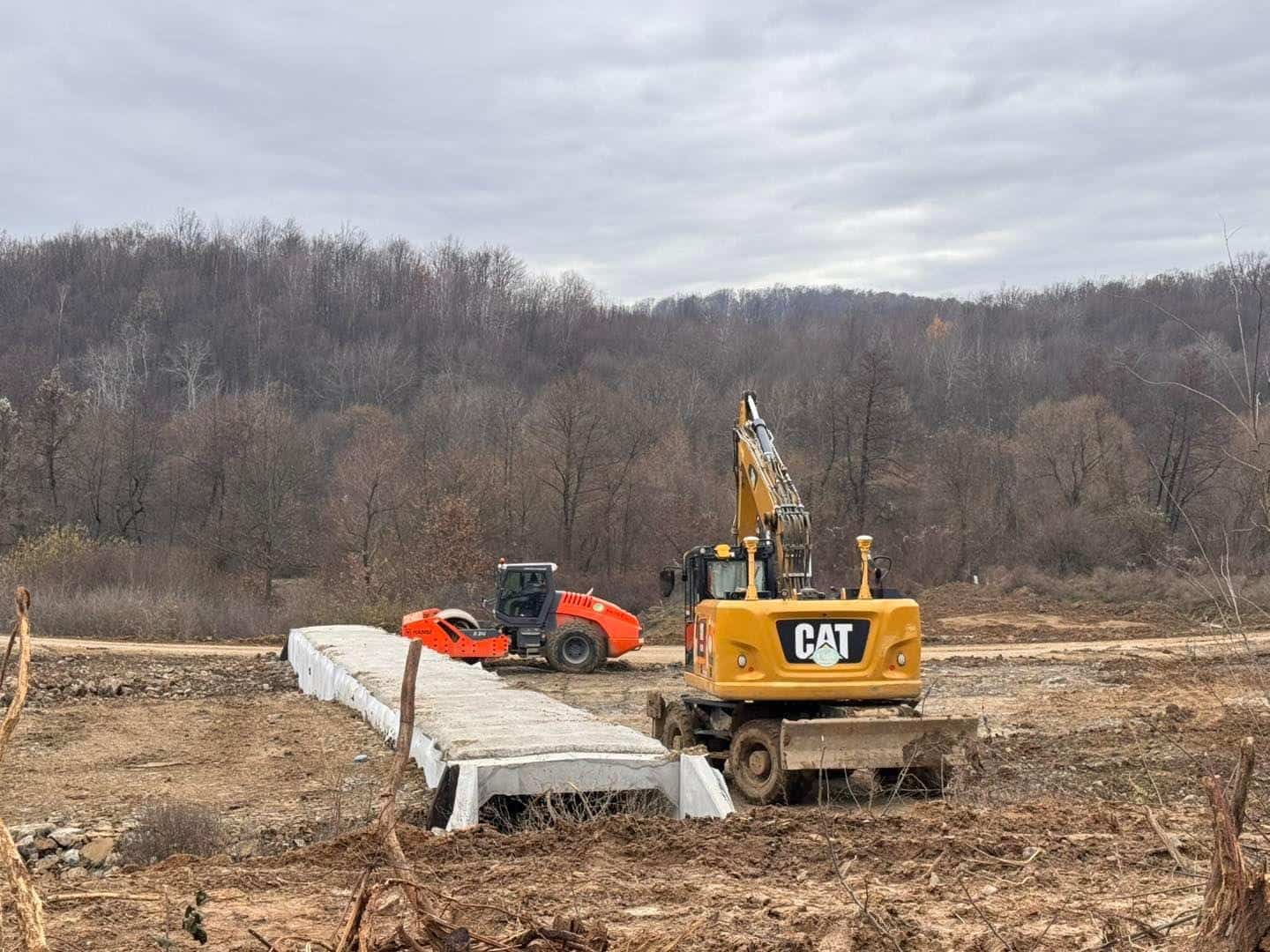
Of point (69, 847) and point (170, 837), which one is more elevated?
point (170, 837)

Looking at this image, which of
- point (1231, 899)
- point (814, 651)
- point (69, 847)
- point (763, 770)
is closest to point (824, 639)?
point (814, 651)

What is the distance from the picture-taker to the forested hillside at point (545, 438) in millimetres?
47875

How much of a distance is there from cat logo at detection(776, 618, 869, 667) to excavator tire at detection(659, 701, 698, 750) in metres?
1.65

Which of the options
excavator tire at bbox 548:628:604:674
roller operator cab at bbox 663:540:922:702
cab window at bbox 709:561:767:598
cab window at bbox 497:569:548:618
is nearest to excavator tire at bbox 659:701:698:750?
roller operator cab at bbox 663:540:922:702

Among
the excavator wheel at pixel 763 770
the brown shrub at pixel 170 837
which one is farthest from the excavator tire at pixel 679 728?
the brown shrub at pixel 170 837

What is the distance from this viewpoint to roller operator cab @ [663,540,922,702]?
12.4m

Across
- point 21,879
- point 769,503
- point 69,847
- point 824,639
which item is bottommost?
point 69,847

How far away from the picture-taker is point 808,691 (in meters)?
12.4

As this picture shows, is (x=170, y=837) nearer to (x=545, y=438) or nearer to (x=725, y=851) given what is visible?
(x=725, y=851)

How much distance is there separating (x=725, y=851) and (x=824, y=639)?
4353 mm

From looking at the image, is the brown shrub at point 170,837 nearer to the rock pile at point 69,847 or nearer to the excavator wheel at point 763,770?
the rock pile at point 69,847

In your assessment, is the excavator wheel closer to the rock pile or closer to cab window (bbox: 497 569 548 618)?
the rock pile

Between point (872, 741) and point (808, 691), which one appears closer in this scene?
point (872, 741)

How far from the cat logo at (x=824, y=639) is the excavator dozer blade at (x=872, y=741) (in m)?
0.82
